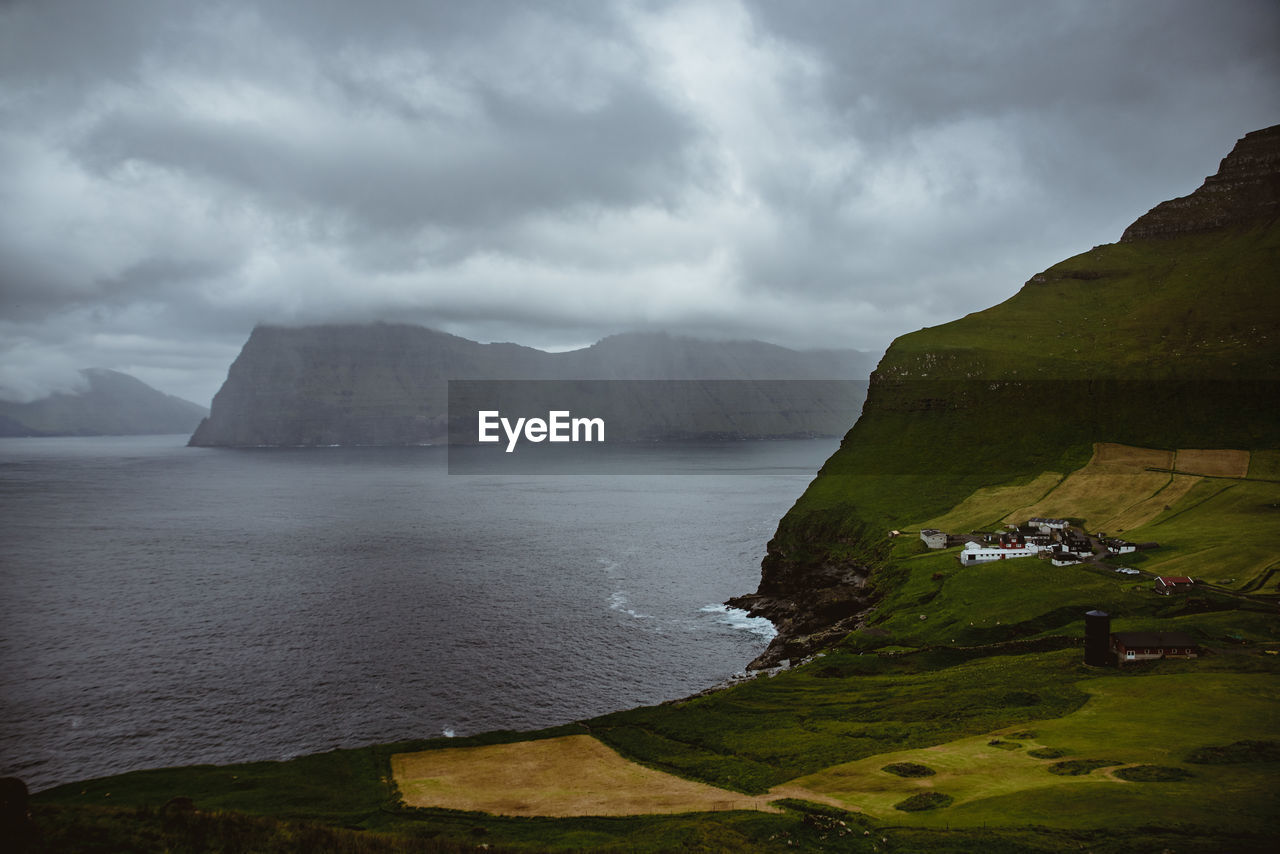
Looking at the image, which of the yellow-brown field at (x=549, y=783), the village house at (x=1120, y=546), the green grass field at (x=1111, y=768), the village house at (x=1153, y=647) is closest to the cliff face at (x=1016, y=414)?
the village house at (x=1120, y=546)

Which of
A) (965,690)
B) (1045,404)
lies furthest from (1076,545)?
(1045,404)

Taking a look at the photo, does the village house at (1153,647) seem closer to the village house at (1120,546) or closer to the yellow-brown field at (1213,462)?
the village house at (1120,546)

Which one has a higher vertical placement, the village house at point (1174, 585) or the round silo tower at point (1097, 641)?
the village house at point (1174, 585)

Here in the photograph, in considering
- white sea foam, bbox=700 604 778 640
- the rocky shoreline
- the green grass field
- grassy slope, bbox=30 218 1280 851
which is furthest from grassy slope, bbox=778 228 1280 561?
the green grass field

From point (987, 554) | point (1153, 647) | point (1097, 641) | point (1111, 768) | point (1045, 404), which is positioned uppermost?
point (1045, 404)

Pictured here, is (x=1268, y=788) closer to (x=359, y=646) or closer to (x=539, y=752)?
(x=539, y=752)

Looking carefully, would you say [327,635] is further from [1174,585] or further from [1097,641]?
[1174,585]

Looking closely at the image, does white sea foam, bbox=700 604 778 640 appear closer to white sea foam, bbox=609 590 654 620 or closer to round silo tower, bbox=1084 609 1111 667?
white sea foam, bbox=609 590 654 620
